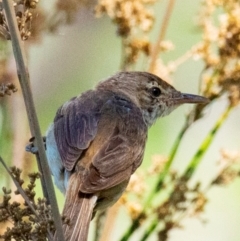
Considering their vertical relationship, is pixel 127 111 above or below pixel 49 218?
below

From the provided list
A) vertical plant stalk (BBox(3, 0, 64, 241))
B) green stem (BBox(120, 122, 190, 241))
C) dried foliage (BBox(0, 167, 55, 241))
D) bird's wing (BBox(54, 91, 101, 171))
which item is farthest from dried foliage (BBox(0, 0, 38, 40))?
green stem (BBox(120, 122, 190, 241))

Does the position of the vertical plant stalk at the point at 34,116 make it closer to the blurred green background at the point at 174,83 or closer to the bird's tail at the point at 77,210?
the bird's tail at the point at 77,210

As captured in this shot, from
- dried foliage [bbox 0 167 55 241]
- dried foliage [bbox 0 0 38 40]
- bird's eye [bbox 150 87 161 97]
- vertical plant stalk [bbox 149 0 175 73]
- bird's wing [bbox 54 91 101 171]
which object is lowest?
bird's eye [bbox 150 87 161 97]

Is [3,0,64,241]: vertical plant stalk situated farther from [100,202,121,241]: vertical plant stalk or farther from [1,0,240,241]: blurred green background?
[1,0,240,241]: blurred green background

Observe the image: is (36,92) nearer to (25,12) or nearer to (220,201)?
(220,201)

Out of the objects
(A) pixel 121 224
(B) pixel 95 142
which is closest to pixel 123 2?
(B) pixel 95 142

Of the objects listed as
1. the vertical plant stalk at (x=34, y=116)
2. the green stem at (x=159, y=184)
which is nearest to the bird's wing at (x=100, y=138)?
the green stem at (x=159, y=184)

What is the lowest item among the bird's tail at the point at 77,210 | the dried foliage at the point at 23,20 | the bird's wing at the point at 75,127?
the bird's tail at the point at 77,210
